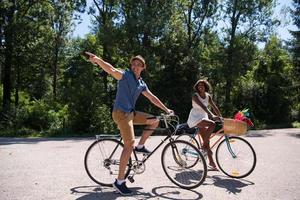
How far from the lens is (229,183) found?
24.1ft

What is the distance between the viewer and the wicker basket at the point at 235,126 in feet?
24.9

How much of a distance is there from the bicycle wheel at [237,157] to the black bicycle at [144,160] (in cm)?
110

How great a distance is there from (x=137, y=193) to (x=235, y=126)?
232cm

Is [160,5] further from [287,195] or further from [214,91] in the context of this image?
[287,195]

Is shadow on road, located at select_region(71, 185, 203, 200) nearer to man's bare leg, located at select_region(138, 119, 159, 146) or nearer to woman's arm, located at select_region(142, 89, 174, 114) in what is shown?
man's bare leg, located at select_region(138, 119, 159, 146)

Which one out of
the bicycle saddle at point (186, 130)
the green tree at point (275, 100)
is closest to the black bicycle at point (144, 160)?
the bicycle saddle at point (186, 130)

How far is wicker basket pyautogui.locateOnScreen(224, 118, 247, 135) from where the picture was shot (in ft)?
24.9

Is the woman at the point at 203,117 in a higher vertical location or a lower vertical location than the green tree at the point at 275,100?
lower

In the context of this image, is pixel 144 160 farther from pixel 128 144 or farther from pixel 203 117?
pixel 203 117

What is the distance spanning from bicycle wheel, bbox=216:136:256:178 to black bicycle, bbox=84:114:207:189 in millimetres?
1097

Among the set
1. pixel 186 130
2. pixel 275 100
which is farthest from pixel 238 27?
pixel 186 130

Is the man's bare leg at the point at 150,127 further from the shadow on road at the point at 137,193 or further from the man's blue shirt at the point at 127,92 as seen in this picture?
the shadow on road at the point at 137,193

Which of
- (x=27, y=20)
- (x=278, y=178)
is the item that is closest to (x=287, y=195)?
(x=278, y=178)

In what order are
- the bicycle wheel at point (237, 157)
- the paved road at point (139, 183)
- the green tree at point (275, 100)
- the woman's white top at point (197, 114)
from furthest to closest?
the green tree at point (275, 100)
the woman's white top at point (197, 114)
the bicycle wheel at point (237, 157)
the paved road at point (139, 183)
